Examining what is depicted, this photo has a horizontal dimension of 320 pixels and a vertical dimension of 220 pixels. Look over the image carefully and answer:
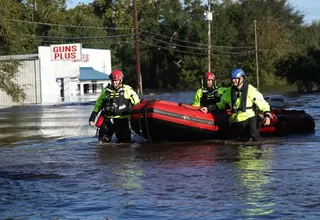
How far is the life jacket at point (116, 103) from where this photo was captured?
1245 centimetres

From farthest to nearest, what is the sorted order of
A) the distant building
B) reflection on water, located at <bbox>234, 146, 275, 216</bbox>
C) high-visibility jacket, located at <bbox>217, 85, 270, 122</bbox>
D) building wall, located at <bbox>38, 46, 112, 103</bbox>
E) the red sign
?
building wall, located at <bbox>38, 46, 112, 103</bbox>, the distant building, the red sign, high-visibility jacket, located at <bbox>217, 85, 270, 122</bbox>, reflection on water, located at <bbox>234, 146, 275, 216</bbox>

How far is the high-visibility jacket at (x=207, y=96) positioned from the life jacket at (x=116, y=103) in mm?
1493

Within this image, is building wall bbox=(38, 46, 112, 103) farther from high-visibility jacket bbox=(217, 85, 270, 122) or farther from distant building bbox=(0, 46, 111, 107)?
high-visibility jacket bbox=(217, 85, 270, 122)

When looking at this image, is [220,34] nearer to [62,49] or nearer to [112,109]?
[62,49]

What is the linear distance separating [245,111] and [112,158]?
2708 millimetres

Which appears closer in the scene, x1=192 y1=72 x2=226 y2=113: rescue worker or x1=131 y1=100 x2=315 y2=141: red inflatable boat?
x1=131 y1=100 x2=315 y2=141: red inflatable boat

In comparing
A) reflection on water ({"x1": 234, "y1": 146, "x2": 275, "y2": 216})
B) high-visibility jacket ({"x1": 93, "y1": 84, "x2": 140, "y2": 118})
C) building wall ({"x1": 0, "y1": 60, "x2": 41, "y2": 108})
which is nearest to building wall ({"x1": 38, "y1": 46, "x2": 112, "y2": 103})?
building wall ({"x1": 0, "y1": 60, "x2": 41, "y2": 108})

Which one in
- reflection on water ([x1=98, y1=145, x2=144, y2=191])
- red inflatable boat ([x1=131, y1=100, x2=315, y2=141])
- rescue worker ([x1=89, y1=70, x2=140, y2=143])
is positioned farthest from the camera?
rescue worker ([x1=89, y1=70, x2=140, y2=143])

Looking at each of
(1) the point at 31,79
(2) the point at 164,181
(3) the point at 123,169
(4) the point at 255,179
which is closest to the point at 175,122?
(3) the point at 123,169

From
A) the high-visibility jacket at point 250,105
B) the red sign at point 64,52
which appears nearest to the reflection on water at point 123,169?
the high-visibility jacket at point 250,105

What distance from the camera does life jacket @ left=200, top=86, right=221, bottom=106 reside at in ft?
42.3

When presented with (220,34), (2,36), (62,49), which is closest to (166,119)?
(2,36)

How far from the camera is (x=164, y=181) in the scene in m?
8.42

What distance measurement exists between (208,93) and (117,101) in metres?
1.94
